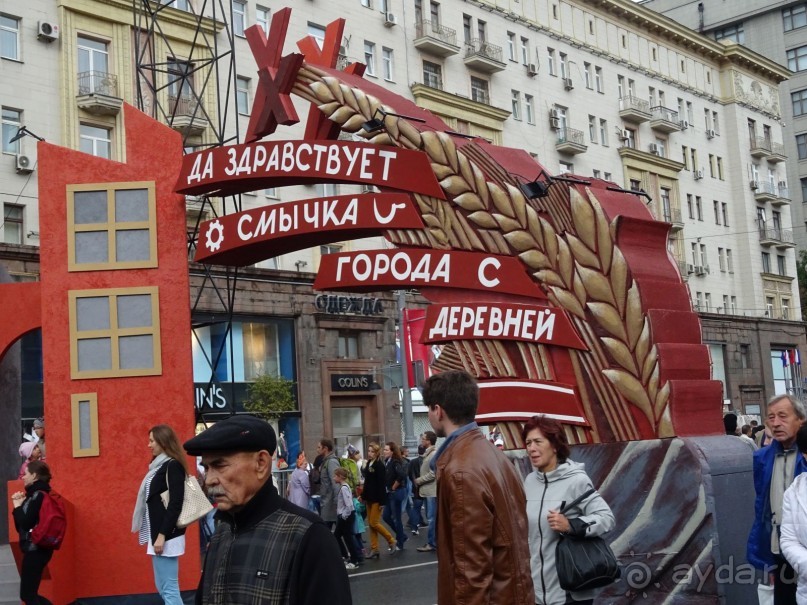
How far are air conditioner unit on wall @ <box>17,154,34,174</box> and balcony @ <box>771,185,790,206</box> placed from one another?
43.5 meters

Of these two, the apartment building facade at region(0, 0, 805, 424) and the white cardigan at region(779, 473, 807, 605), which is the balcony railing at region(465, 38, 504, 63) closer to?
the apartment building facade at region(0, 0, 805, 424)

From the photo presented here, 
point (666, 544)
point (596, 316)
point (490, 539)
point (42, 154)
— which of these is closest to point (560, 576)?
point (490, 539)

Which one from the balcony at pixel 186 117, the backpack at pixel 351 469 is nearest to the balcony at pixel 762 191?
the balcony at pixel 186 117

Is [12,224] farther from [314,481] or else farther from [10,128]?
[314,481]

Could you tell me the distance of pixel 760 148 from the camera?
60844mm

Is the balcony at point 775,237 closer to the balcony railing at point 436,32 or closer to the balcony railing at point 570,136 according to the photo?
the balcony railing at point 570,136

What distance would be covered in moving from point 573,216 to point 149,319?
16.0ft

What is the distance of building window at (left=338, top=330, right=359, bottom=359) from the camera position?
3638 centimetres

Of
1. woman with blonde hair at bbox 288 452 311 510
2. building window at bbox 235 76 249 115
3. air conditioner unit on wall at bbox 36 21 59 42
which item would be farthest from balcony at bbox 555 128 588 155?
woman with blonde hair at bbox 288 452 311 510

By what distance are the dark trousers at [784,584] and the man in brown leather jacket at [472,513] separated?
2.28m

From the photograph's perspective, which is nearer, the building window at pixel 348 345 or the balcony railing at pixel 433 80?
the building window at pixel 348 345

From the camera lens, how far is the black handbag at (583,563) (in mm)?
5984

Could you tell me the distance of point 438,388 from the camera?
5.17m

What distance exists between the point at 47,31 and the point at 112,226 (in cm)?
1911
